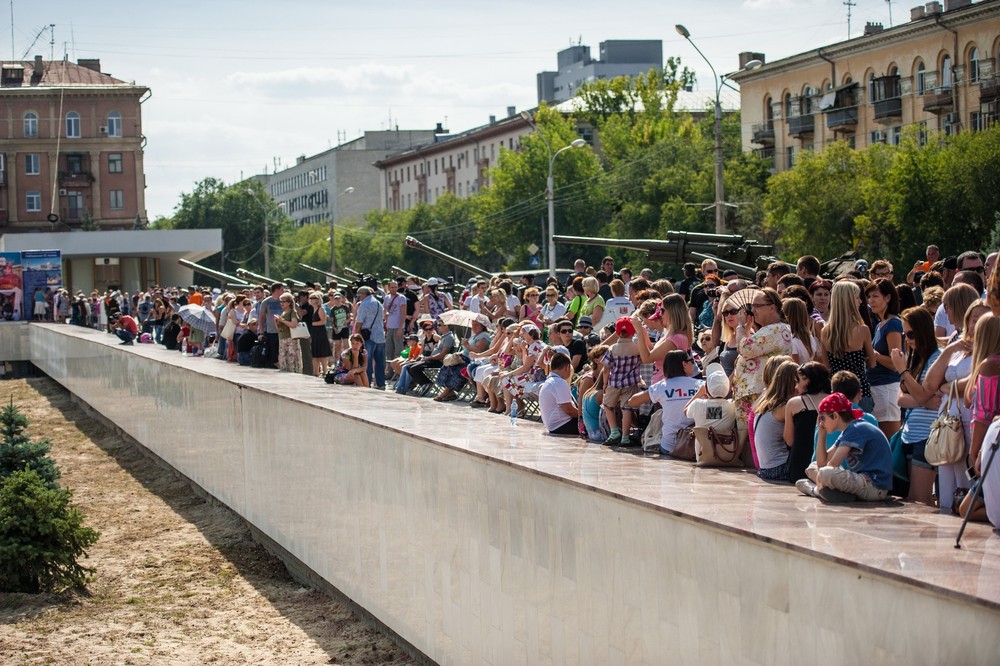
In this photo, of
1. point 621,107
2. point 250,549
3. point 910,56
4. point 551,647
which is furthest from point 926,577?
point 621,107

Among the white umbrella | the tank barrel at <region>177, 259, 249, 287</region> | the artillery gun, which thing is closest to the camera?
the artillery gun

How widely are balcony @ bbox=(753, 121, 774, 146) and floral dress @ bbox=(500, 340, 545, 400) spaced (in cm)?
5749

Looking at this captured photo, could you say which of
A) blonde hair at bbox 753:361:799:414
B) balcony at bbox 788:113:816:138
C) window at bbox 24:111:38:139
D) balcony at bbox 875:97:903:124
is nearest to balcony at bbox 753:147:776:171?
balcony at bbox 788:113:816:138

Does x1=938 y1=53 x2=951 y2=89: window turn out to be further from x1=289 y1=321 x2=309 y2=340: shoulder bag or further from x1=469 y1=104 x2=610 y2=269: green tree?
x1=289 y1=321 x2=309 y2=340: shoulder bag

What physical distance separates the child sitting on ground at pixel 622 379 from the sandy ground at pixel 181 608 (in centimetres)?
218

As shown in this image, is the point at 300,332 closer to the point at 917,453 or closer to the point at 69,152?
the point at 917,453

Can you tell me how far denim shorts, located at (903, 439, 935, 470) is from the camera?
23.0 ft

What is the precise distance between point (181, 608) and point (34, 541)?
1.53 m

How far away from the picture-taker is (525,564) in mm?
7793

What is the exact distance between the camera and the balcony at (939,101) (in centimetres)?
5462

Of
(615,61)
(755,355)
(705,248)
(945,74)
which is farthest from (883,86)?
(615,61)

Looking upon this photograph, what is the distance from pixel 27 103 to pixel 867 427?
341 feet

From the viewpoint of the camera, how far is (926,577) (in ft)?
15.4

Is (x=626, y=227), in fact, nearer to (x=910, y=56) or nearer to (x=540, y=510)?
(x=910, y=56)
